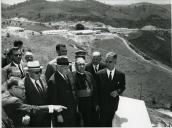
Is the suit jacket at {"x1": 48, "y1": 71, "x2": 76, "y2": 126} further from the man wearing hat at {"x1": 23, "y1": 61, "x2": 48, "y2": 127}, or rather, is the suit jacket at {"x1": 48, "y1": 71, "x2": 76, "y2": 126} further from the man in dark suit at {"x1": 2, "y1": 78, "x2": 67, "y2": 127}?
the man in dark suit at {"x1": 2, "y1": 78, "x2": 67, "y2": 127}

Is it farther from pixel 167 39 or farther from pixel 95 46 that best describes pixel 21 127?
pixel 167 39

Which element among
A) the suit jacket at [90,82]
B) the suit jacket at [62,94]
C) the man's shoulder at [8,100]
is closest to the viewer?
the man's shoulder at [8,100]

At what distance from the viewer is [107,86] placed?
16.9ft

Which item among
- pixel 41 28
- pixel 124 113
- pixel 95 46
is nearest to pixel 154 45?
pixel 95 46

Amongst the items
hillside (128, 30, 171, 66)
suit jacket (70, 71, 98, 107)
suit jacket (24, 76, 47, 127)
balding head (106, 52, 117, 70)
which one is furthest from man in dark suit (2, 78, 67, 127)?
hillside (128, 30, 171, 66)

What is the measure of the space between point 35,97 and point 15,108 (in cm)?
48

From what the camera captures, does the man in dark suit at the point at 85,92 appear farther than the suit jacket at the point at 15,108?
Yes

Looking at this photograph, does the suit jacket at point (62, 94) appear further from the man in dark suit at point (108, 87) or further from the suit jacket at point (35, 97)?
the man in dark suit at point (108, 87)

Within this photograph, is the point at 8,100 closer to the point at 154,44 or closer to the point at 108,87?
the point at 108,87

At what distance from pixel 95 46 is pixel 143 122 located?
4603 cm

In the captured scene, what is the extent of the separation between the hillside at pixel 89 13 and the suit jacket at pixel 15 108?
7830 cm

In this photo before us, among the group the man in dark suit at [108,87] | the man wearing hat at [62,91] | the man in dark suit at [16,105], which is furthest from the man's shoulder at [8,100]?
the man in dark suit at [108,87]

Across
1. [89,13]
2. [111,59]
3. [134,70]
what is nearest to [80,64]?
[111,59]

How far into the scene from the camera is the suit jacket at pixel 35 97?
4.21m
